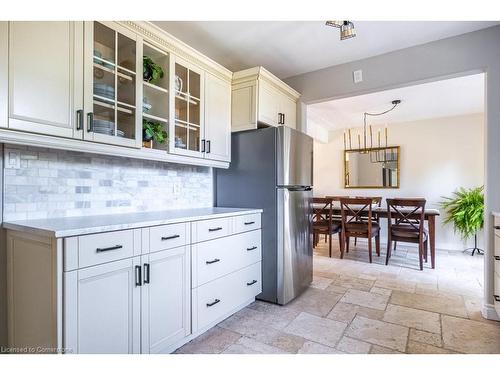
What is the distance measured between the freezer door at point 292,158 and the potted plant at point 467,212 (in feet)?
10.6

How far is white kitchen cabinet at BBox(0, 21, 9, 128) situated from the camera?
4.19 feet

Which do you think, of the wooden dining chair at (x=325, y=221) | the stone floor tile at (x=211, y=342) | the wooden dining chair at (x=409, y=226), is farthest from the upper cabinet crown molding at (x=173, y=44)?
the wooden dining chair at (x=409, y=226)

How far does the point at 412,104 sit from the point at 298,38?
2.74 m

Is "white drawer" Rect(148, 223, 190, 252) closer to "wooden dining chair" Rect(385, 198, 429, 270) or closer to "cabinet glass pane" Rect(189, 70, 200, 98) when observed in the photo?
Result: "cabinet glass pane" Rect(189, 70, 200, 98)

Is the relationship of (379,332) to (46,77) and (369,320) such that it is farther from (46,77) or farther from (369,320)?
(46,77)

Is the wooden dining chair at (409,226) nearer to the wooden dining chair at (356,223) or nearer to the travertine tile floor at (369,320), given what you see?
the wooden dining chair at (356,223)

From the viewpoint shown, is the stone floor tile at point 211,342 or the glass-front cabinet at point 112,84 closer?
the glass-front cabinet at point 112,84

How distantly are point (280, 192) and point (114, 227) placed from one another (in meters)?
1.47

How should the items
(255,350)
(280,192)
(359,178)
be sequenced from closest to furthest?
(255,350) → (280,192) → (359,178)

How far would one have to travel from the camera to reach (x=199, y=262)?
1.92 m

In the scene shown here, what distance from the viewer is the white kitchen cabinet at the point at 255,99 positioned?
260 cm

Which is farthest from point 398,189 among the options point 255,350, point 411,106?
point 255,350

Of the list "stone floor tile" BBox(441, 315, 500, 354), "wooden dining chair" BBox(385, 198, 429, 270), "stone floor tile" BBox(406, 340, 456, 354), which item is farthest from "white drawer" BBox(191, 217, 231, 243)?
"wooden dining chair" BBox(385, 198, 429, 270)
